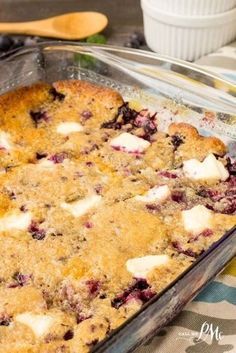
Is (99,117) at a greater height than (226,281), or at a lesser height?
greater

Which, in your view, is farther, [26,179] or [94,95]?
[94,95]

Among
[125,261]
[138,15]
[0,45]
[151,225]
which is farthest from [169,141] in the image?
[138,15]

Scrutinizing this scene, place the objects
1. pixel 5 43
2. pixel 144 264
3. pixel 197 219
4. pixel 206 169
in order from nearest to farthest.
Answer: pixel 144 264
pixel 197 219
pixel 206 169
pixel 5 43

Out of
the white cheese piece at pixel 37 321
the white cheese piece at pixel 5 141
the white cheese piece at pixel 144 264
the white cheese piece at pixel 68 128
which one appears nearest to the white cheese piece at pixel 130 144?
the white cheese piece at pixel 68 128

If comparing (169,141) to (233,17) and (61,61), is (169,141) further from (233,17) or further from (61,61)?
(233,17)

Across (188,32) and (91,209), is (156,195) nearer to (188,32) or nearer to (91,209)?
(91,209)

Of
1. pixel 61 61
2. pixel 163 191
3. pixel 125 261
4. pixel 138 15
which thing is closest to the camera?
pixel 125 261

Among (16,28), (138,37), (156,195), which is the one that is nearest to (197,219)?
(156,195)
